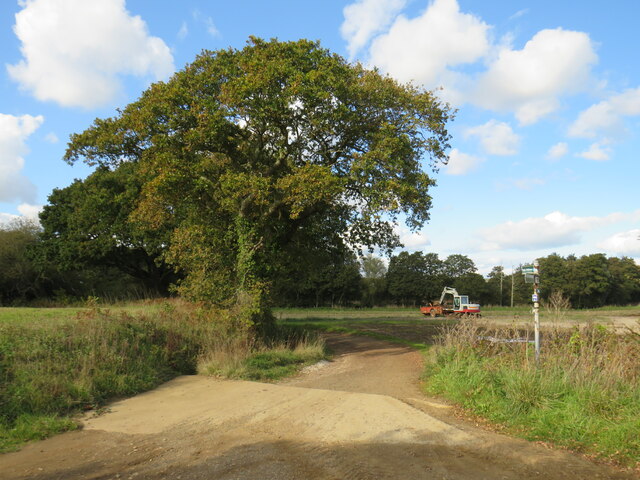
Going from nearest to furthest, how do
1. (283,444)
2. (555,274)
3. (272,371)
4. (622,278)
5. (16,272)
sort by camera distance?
1. (283,444)
2. (272,371)
3. (16,272)
4. (555,274)
5. (622,278)

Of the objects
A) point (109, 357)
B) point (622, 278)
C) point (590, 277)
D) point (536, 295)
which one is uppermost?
point (622, 278)

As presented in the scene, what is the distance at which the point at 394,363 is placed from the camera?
1561 cm

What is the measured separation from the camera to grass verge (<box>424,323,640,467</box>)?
7066 mm

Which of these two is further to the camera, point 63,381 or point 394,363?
point 394,363

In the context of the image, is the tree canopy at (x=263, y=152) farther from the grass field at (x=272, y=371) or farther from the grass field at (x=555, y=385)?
the grass field at (x=555, y=385)

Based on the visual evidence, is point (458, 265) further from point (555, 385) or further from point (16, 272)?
point (555, 385)

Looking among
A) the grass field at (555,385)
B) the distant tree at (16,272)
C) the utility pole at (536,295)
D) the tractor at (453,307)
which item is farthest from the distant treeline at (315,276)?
the tractor at (453,307)

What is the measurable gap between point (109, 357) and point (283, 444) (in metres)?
5.46

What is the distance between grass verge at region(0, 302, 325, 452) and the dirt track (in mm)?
681

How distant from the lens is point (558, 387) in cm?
852

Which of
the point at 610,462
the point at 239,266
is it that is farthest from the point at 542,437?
the point at 239,266

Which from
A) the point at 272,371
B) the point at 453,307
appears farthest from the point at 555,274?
the point at 272,371

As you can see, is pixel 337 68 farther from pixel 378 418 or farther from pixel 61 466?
pixel 61 466

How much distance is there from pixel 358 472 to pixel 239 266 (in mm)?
10777
